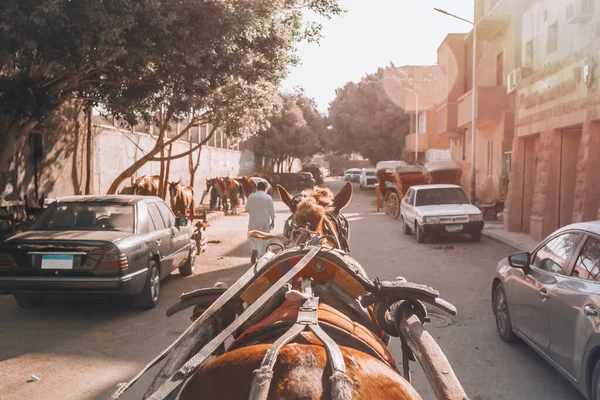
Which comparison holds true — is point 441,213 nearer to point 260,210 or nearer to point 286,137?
point 260,210

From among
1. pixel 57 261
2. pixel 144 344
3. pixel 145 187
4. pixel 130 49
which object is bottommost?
pixel 144 344

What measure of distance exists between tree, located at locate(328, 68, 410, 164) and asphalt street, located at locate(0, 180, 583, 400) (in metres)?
47.7

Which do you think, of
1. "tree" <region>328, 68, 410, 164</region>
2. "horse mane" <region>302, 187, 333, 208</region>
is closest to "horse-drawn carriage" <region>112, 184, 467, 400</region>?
"horse mane" <region>302, 187, 333, 208</region>

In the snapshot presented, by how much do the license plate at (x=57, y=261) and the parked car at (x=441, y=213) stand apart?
10.7m

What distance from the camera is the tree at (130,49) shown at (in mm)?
8469

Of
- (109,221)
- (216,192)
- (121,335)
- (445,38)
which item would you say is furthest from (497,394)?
(445,38)

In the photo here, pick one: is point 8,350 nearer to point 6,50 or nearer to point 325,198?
point 325,198

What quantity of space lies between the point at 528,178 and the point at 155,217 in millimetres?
12396

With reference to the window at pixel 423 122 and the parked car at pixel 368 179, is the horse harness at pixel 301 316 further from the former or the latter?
the parked car at pixel 368 179

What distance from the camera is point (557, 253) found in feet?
Result: 18.4

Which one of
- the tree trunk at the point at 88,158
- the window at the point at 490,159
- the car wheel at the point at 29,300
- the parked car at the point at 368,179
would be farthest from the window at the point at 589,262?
the parked car at the point at 368,179

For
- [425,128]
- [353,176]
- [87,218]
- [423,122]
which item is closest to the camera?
[87,218]

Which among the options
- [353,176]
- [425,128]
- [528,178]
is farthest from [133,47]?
[353,176]

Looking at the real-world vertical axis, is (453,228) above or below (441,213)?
below
